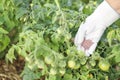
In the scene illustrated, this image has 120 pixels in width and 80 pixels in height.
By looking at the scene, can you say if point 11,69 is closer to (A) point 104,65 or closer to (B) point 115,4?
(A) point 104,65

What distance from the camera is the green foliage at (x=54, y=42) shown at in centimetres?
166

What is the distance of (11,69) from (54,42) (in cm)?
44

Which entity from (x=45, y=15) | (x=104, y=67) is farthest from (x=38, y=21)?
A: (x=104, y=67)

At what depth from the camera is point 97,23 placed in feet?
6.04

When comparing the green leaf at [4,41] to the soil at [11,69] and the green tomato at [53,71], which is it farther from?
the green tomato at [53,71]

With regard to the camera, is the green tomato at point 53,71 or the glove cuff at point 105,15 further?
the glove cuff at point 105,15

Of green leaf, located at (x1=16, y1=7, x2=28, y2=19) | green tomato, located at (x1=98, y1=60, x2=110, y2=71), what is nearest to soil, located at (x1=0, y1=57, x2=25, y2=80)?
green leaf, located at (x1=16, y1=7, x2=28, y2=19)

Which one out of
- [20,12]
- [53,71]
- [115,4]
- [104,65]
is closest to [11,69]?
[20,12]

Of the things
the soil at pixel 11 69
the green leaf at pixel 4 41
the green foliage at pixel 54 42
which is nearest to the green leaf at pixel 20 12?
the green foliage at pixel 54 42

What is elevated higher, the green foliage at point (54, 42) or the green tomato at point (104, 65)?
the green foliage at point (54, 42)

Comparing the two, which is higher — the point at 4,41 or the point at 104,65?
the point at 4,41

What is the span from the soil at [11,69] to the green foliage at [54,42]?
11cm

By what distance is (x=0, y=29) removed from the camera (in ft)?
6.35

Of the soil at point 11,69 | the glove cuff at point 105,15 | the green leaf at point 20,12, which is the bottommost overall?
the soil at point 11,69
